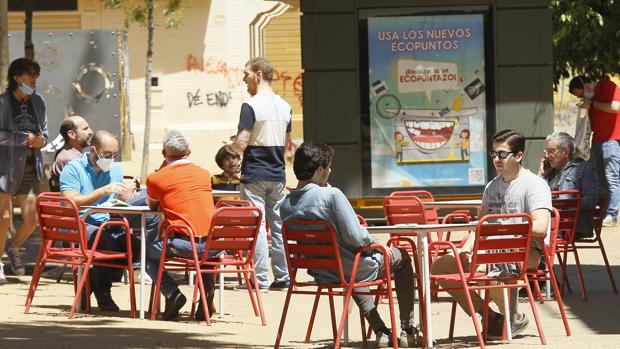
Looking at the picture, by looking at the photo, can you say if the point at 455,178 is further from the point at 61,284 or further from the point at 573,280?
the point at 61,284

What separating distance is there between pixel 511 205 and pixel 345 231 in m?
1.42

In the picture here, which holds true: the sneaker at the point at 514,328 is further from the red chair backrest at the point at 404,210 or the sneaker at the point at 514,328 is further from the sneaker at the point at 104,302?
the sneaker at the point at 104,302

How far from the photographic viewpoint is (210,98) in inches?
1507

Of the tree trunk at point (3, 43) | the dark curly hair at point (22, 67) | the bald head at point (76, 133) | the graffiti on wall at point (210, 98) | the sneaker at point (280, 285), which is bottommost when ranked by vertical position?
the sneaker at point (280, 285)

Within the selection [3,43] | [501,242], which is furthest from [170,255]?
[3,43]

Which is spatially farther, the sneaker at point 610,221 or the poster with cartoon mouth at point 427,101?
the sneaker at point 610,221

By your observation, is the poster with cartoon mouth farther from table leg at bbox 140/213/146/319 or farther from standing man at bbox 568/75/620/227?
table leg at bbox 140/213/146/319

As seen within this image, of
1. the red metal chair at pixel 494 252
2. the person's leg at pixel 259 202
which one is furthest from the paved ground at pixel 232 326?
the red metal chair at pixel 494 252

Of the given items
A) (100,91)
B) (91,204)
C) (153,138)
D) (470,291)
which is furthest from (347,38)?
(153,138)

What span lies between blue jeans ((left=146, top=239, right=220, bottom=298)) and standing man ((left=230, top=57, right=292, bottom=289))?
187cm

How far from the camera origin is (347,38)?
1830cm

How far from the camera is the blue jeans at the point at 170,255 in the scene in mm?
11203

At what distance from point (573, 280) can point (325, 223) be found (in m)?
5.27

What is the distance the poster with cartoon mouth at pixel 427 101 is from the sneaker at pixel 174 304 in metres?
7.26
